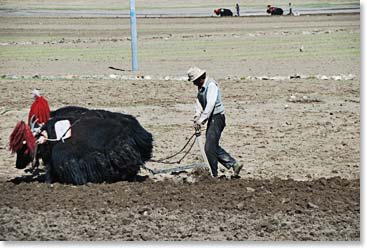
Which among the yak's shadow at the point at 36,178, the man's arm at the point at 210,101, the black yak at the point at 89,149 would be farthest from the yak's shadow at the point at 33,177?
the man's arm at the point at 210,101

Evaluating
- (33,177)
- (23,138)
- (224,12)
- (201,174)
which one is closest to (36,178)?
(33,177)

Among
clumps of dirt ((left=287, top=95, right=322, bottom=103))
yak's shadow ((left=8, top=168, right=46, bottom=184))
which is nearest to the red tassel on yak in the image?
yak's shadow ((left=8, top=168, right=46, bottom=184))

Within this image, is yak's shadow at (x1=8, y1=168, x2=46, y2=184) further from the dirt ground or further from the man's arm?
the man's arm

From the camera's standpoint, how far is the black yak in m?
8.85

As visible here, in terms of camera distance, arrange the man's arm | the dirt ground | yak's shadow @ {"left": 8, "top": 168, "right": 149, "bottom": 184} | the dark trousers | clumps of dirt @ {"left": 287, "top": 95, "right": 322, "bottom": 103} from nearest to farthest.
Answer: the dirt ground
the man's arm
the dark trousers
yak's shadow @ {"left": 8, "top": 168, "right": 149, "bottom": 184}
clumps of dirt @ {"left": 287, "top": 95, "right": 322, "bottom": 103}

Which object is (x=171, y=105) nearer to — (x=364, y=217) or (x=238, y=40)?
(x=364, y=217)

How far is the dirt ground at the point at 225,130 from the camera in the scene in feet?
26.0

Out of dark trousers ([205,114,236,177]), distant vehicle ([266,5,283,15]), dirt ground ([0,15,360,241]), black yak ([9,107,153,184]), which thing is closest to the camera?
dirt ground ([0,15,360,241])

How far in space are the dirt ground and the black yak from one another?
0.51ft

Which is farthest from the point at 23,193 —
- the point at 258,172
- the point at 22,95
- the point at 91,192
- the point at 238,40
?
the point at 238,40

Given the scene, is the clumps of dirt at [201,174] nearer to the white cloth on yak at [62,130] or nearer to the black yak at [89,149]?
the black yak at [89,149]

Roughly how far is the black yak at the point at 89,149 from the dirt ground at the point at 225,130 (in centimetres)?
15

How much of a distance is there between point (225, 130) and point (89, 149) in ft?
11.7

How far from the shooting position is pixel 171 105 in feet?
45.6
